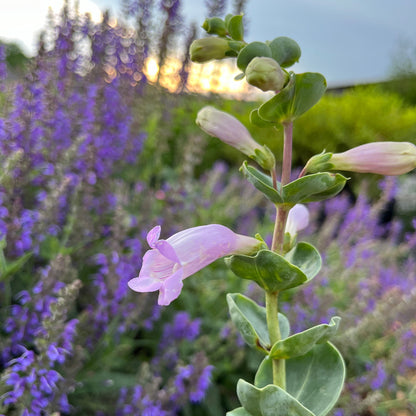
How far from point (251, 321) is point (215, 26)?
1.52 ft

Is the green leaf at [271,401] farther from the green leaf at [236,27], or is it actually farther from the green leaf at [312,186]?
the green leaf at [236,27]

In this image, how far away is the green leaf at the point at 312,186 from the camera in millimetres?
580

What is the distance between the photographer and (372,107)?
6.29 meters

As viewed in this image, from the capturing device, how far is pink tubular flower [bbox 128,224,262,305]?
2.02 ft

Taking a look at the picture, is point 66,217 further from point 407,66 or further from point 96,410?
point 407,66

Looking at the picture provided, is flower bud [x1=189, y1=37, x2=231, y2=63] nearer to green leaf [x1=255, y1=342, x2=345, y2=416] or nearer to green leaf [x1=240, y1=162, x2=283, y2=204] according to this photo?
green leaf [x1=240, y1=162, x2=283, y2=204]

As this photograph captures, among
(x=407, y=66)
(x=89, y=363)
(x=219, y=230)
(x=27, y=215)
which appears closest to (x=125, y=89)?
(x=27, y=215)

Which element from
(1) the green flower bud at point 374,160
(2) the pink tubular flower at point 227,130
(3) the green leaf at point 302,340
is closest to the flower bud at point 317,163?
(1) the green flower bud at point 374,160

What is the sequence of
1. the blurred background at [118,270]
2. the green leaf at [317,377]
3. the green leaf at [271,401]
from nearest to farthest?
the green leaf at [271,401], the green leaf at [317,377], the blurred background at [118,270]

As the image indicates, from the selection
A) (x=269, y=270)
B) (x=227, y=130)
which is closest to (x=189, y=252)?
(x=269, y=270)

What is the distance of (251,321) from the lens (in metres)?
0.73

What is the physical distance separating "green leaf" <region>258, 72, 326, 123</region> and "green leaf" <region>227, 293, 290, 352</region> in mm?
281

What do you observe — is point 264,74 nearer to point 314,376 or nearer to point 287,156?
point 287,156

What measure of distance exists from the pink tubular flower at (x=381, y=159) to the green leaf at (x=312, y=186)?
0.05 m
